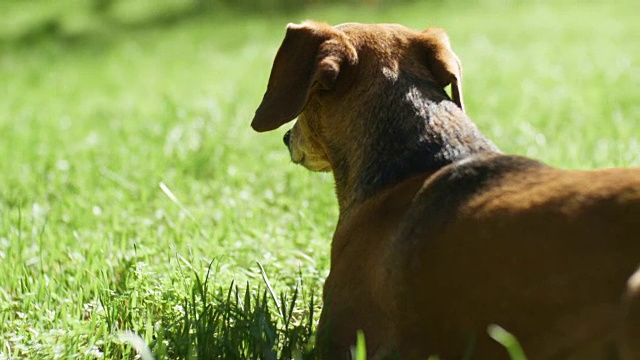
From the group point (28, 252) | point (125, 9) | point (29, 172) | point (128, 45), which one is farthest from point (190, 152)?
point (125, 9)

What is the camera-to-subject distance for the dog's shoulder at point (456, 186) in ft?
10.8

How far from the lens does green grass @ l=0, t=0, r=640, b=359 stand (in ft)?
13.3

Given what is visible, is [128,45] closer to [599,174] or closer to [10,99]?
[10,99]

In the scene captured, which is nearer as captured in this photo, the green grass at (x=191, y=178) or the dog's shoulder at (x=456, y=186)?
the dog's shoulder at (x=456, y=186)

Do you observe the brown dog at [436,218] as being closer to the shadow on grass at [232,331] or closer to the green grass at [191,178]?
the shadow on grass at [232,331]

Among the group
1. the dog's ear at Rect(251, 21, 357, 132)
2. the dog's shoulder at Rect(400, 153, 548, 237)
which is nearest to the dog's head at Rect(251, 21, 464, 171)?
the dog's ear at Rect(251, 21, 357, 132)

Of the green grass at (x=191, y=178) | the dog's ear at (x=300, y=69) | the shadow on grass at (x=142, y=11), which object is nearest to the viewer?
the dog's ear at (x=300, y=69)

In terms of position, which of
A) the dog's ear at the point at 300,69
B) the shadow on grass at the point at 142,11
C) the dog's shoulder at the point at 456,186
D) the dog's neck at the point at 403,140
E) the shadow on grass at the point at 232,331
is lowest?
the shadow on grass at the point at 232,331

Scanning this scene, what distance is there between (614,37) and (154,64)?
19.2 ft

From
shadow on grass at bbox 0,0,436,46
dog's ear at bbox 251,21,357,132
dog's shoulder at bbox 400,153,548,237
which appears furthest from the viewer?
shadow on grass at bbox 0,0,436,46

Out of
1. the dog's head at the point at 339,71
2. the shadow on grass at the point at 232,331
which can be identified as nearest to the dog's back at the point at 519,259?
the shadow on grass at the point at 232,331

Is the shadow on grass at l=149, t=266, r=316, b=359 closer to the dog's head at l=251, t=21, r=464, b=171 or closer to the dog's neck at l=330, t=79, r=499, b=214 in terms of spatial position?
the dog's neck at l=330, t=79, r=499, b=214

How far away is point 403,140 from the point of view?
386 cm

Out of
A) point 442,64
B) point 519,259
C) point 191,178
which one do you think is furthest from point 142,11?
point 519,259
